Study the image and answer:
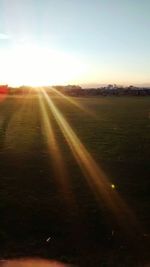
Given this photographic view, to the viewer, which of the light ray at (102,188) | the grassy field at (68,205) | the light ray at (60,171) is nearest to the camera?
the grassy field at (68,205)

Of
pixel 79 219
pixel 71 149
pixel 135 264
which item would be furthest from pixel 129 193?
pixel 71 149

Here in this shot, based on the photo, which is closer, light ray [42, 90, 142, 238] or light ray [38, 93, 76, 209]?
light ray [42, 90, 142, 238]

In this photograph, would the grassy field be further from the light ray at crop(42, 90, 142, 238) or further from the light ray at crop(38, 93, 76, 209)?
the light ray at crop(42, 90, 142, 238)

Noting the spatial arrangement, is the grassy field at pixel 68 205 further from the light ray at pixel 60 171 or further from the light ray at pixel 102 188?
the light ray at pixel 102 188

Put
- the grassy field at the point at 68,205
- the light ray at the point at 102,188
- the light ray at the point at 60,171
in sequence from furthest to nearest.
A: the light ray at the point at 60,171 → the light ray at the point at 102,188 → the grassy field at the point at 68,205

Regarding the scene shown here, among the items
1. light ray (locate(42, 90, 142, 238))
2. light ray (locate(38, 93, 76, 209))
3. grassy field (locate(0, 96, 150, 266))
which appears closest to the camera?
grassy field (locate(0, 96, 150, 266))

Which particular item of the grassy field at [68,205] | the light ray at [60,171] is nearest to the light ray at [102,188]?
the grassy field at [68,205]

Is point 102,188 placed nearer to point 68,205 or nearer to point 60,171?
point 68,205

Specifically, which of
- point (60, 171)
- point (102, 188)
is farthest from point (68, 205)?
point (60, 171)

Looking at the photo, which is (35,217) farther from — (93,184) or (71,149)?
(71,149)

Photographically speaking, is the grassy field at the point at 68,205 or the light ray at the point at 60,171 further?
the light ray at the point at 60,171

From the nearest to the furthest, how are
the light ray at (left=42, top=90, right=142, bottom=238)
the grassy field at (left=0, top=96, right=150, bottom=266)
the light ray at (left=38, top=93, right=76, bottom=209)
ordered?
the grassy field at (left=0, top=96, right=150, bottom=266) < the light ray at (left=42, top=90, right=142, bottom=238) < the light ray at (left=38, top=93, right=76, bottom=209)

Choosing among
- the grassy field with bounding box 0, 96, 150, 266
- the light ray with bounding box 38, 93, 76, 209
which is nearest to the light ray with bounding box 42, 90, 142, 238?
the grassy field with bounding box 0, 96, 150, 266

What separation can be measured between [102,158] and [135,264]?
9.52 metres
